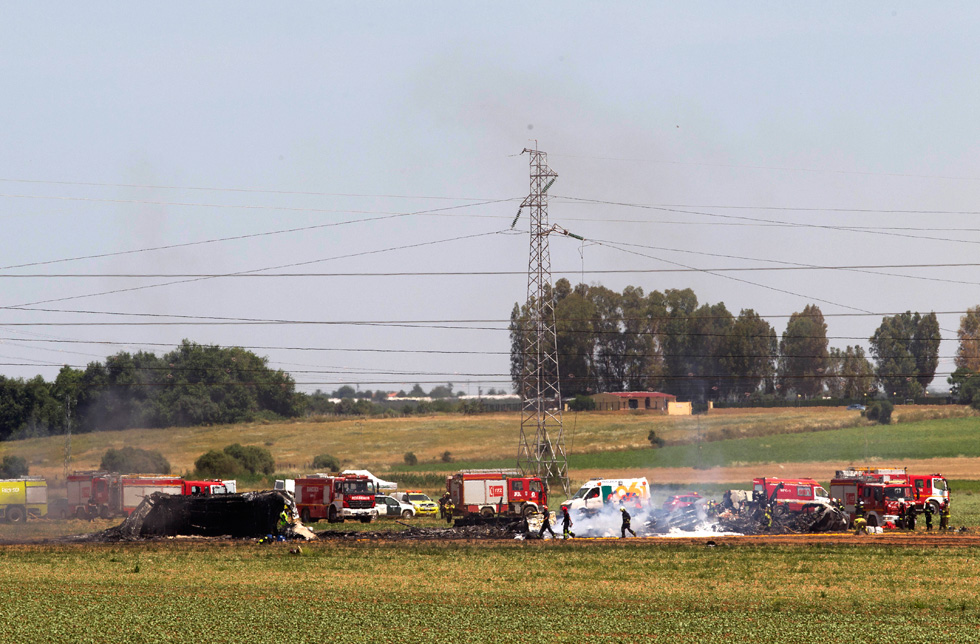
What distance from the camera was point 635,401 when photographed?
409ft

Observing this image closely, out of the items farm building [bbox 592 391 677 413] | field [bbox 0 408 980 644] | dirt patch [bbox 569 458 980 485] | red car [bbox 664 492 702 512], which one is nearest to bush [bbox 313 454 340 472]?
dirt patch [bbox 569 458 980 485]

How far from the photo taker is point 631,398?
124 m

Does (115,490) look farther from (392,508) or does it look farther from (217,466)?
(217,466)

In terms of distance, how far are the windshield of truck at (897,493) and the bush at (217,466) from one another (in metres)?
53.2

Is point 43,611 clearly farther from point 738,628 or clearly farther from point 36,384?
point 36,384

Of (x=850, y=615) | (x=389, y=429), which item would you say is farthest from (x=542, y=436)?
(x=389, y=429)

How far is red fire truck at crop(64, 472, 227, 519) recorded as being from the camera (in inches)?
2112

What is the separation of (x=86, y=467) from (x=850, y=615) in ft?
281

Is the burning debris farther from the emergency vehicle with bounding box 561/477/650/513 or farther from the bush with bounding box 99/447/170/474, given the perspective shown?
the bush with bounding box 99/447/170/474

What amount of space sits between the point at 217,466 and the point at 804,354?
98272 millimetres

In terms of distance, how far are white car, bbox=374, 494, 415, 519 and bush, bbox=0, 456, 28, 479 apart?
47.6 metres

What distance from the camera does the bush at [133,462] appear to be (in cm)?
8462

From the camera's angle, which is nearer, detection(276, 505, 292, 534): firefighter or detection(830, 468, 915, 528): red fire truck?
detection(276, 505, 292, 534): firefighter

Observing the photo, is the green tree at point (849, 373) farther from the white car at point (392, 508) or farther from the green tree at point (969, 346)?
the white car at point (392, 508)
